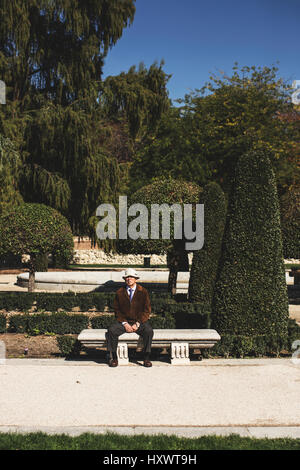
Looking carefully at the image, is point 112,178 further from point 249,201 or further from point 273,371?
point 273,371

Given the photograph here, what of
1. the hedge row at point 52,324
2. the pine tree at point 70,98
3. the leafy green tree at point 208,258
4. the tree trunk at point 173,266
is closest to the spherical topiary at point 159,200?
the tree trunk at point 173,266

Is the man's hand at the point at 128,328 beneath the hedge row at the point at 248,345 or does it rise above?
above

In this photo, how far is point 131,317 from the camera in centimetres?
731

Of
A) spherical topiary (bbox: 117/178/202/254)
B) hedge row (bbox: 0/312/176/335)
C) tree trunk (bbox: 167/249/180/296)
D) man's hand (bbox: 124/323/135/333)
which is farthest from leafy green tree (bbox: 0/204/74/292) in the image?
man's hand (bbox: 124/323/135/333)

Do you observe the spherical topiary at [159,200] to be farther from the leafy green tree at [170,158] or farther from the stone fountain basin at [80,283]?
the leafy green tree at [170,158]

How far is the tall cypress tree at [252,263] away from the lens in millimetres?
8250

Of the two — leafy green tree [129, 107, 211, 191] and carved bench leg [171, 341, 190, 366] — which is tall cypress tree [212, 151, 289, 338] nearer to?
carved bench leg [171, 341, 190, 366]

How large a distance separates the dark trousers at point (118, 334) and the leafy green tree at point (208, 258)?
603cm

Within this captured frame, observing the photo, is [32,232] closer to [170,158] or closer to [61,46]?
[61,46]

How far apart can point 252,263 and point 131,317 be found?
2.34 m

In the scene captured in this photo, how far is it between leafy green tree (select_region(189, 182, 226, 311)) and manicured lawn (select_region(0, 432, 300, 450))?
28.7ft

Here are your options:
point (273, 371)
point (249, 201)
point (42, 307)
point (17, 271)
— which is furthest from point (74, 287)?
point (273, 371)

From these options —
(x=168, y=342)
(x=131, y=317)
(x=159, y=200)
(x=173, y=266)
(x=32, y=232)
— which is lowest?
(x=168, y=342)

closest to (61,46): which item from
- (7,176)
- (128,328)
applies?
(7,176)
